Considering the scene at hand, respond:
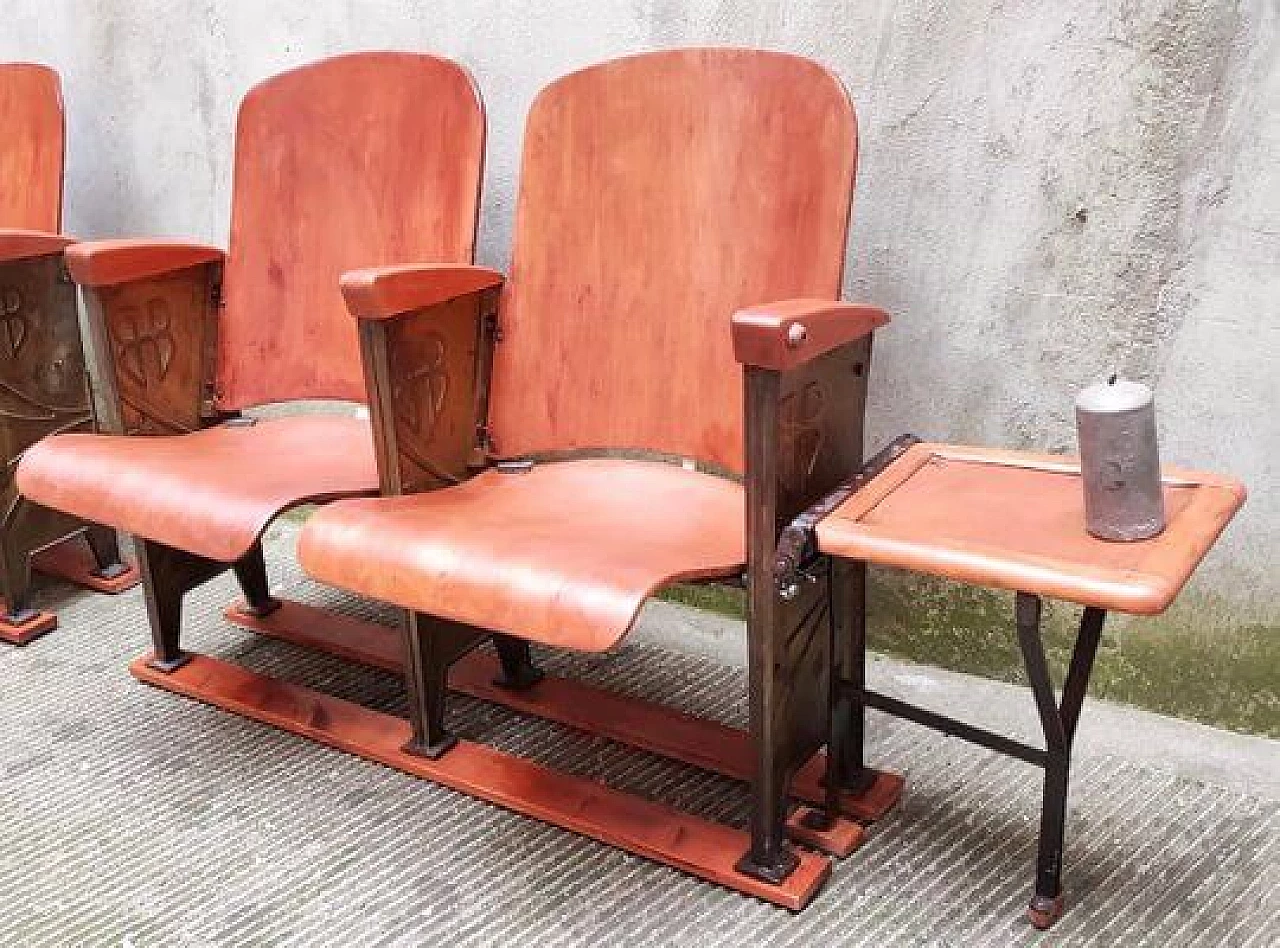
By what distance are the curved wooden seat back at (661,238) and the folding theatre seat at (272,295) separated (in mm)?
157

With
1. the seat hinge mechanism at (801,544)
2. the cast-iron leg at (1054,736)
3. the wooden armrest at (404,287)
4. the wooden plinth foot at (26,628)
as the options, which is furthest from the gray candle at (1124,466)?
the wooden plinth foot at (26,628)

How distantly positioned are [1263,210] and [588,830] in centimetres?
124

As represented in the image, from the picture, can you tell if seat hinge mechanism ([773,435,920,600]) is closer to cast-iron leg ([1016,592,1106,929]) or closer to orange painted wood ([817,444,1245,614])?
orange painted wood ([817,444,1245,614])

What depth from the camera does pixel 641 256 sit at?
1799 millimetres

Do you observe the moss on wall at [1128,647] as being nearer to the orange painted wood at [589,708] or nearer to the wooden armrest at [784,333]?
the orange painted wood at [589,708]

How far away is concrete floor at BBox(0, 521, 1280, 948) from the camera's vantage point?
5.05 ft

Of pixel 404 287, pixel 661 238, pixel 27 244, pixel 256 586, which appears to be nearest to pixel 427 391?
pixel 404 287

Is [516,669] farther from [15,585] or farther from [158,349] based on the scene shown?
[15,585]

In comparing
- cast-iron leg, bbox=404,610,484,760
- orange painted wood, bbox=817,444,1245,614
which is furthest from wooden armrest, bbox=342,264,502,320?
orange painted wood, bbox=817,444,1245,614

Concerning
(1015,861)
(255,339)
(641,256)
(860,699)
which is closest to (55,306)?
(255,339)

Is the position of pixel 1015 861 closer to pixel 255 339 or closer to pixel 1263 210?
pixel 1263 210

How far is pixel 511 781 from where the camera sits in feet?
5.94

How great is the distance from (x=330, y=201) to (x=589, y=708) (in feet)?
3.10

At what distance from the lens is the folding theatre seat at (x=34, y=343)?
7.45 ft
